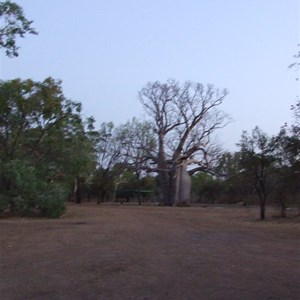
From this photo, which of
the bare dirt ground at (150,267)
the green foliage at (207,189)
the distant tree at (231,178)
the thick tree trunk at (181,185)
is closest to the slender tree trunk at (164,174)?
the thick tree trunk at (181,185)

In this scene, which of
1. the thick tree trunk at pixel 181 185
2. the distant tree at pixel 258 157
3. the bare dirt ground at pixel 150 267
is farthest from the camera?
the thick tree trunk at pixel 181 185

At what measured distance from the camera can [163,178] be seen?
63062 millimetres

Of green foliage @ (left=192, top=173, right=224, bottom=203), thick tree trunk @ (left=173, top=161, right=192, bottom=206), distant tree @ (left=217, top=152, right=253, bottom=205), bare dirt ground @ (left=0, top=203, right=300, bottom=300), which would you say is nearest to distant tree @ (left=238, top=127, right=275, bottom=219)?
distant tree @ (left=217, top=152, right=253, bottom=205)

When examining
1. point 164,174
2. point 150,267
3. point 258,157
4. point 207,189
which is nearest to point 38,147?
point 258,157

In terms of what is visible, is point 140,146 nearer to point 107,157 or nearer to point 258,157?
point 107,157

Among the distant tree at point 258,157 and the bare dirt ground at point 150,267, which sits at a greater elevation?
the distant tree at point 258,157

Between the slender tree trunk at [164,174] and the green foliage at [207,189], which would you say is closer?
the slender tree trunk at [164,174]

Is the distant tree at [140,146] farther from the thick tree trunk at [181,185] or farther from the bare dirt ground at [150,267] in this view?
the bare dirt ground at [150,267]

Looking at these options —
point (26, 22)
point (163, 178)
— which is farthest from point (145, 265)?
point (163, 178)

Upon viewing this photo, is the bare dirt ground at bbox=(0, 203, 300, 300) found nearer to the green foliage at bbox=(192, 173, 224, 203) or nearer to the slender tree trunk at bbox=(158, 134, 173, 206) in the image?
the slender tree trunk at bbox=(158, 134, 173, 206)

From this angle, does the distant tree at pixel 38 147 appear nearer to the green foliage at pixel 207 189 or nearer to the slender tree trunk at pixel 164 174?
the slender tree trunk at pixel 164 174

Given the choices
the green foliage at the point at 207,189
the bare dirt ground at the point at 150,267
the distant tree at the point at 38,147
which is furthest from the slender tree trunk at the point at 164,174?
the bare dirt ground at the point at 150,267

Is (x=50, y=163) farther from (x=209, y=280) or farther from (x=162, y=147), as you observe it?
(x=162, y=147)

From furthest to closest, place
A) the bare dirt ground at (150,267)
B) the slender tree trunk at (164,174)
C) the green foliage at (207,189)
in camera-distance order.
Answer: the green foliage at (207,189)
the slender tree trunk at (164,174)
the bare dirt ground at (150,267)
